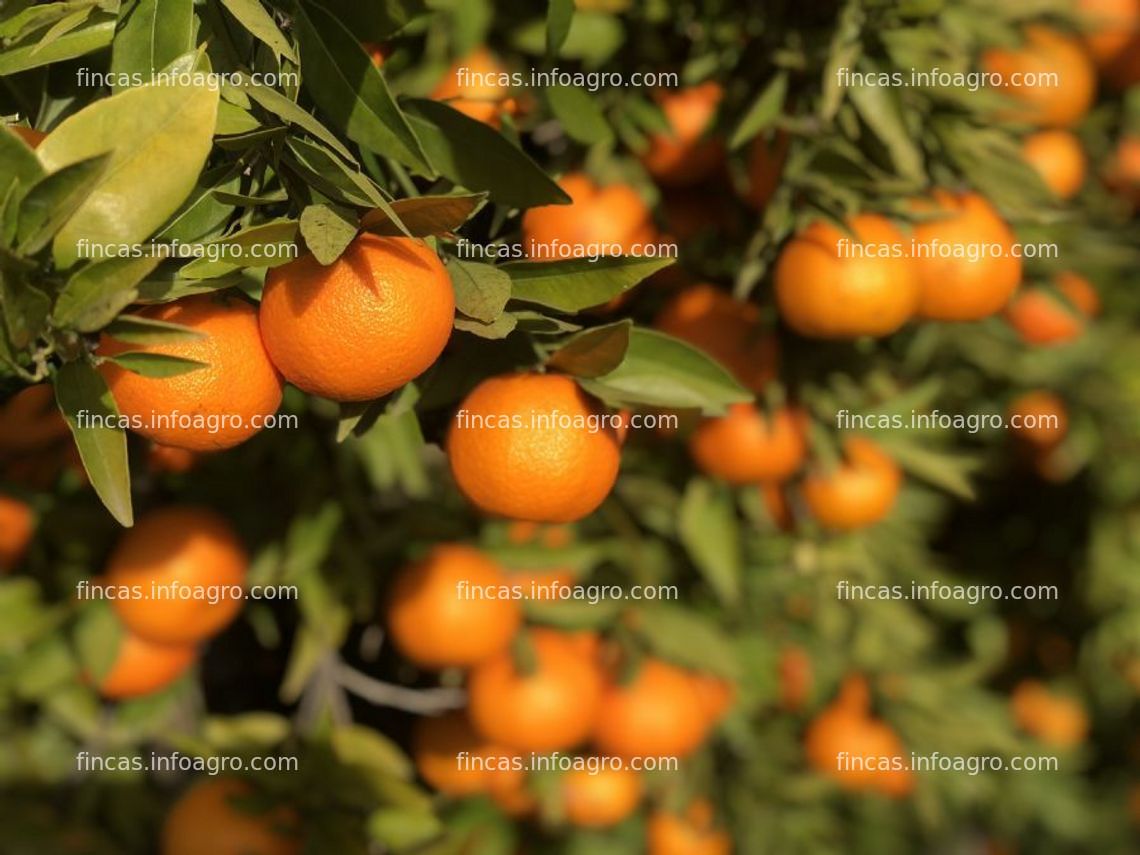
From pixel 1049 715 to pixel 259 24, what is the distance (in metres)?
1.85

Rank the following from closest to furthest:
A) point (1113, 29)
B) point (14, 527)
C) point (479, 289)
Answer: point (479, 289) → point (14, 527) → point (1113, 29)

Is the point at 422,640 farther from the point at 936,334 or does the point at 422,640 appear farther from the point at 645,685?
the point at 936,334

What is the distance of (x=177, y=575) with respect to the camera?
3.47 ft

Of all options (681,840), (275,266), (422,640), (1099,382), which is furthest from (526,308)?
(1099,382)

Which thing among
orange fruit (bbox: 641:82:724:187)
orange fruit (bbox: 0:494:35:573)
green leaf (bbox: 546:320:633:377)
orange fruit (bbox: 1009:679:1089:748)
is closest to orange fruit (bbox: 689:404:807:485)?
orange fruit (bbox: 641:82:724:187)

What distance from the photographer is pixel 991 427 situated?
63.1 inches

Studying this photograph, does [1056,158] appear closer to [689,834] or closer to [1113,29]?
[1113,29]

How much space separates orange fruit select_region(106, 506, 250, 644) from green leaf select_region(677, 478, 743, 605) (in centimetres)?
54

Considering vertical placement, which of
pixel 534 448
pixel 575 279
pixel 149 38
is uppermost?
pixel 149 38

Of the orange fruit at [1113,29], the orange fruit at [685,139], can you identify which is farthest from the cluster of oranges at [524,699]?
the orange fruit at [1113,29]

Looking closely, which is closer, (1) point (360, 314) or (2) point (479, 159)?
(1) point (360, 314)

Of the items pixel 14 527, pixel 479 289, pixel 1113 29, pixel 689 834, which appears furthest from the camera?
pixel 689 834

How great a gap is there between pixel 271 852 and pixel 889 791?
1051 millimetres

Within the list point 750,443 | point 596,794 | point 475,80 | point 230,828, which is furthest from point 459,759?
point 475,80
